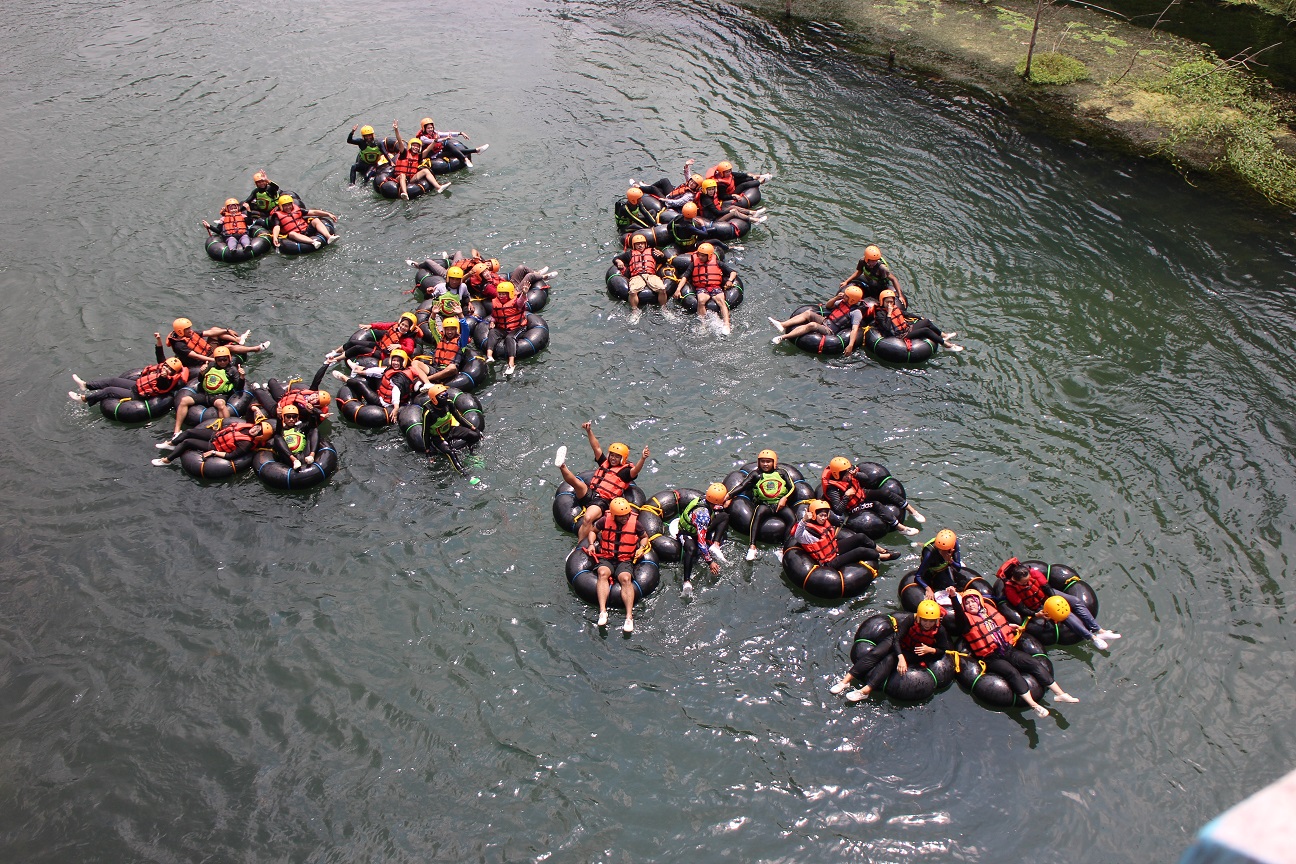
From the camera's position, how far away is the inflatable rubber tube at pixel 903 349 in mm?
19328

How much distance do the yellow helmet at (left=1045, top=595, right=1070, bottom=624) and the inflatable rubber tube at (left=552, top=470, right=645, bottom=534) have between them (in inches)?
277

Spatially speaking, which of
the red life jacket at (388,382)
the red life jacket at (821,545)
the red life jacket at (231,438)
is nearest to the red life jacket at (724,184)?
the red life jacket at (388,382)

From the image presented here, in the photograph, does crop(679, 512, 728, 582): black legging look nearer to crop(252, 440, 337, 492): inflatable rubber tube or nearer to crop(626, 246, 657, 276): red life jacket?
crop(252, 440, 337, 492): inflatable rubber tube

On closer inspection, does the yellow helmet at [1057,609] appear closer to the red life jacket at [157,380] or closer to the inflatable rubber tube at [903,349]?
the inflatable rubber tube at [903,349]

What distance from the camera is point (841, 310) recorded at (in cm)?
2016

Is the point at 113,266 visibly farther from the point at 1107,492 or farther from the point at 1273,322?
the point at 1273,322

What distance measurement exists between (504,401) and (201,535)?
21.6ft

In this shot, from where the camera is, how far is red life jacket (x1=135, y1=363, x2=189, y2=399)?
61.8 ft

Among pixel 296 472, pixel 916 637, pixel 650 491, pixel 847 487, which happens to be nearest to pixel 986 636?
pixel 916 637

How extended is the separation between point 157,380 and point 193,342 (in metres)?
1.20

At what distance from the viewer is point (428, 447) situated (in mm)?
17672

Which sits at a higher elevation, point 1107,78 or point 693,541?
point 1107,78

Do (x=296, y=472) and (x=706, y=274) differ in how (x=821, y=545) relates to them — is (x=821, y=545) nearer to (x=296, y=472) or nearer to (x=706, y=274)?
(x=706, y=274)

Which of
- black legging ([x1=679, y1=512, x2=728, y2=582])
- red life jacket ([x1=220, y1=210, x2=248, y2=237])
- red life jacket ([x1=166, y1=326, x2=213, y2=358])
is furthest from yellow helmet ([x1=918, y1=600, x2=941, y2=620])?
red life jacket ([x1=220, y1=210, x2=248, y2=237])
